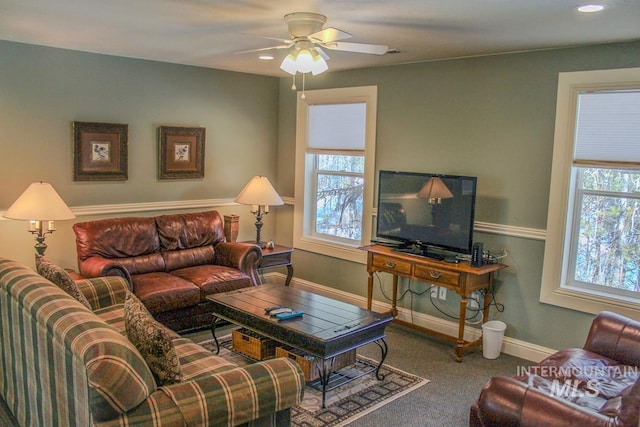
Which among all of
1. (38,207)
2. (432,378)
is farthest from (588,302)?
(38,207)

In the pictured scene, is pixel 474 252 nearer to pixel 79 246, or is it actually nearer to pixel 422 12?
pixel 422 12

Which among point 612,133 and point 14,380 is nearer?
point 14,380

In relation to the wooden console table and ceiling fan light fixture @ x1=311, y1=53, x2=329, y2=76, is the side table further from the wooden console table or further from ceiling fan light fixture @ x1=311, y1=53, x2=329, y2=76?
ceiling fan light fixture @ x1=311, y1=53, x2=329, y2=76

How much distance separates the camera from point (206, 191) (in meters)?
5.66

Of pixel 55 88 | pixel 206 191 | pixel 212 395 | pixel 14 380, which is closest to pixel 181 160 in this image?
pixel 206 191

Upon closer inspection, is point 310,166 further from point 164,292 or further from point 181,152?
point 164,292

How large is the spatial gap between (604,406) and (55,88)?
4.51 meters

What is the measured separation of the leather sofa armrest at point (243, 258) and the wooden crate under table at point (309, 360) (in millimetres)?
1454

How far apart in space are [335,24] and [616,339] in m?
2.47

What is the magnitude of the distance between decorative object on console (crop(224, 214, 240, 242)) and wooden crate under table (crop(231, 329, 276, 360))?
178 cm

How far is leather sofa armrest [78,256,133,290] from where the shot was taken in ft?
13.7

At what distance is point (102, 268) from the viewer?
4164 millimetres

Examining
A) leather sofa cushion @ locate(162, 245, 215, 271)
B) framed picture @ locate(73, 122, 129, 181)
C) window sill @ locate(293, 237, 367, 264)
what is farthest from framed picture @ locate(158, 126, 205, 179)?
window sill @ locate(293, 237, 367, 264)

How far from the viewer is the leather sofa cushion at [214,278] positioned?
454cm
